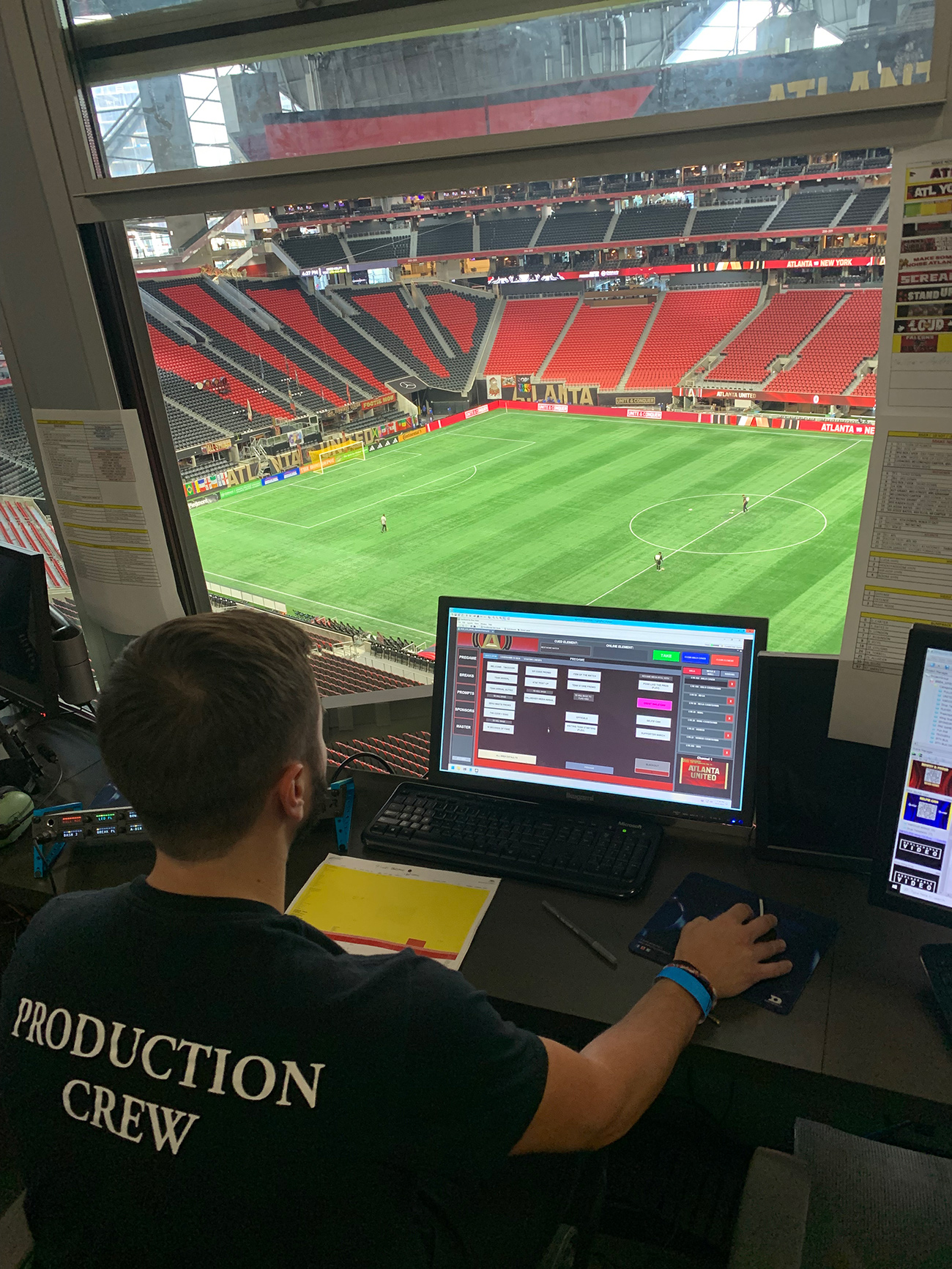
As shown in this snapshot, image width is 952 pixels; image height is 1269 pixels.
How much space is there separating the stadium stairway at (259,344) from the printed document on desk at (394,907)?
20158mm

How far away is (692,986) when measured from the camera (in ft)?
3.87

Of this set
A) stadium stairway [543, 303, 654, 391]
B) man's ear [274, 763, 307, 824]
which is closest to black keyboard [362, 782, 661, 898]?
man's ear [274, 763, 307, 824]

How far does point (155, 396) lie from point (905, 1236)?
2.47m

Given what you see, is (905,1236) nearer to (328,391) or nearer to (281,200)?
(281,200)

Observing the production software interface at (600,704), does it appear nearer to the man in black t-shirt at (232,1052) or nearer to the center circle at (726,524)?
the man in black t-shirt at (232,1052)

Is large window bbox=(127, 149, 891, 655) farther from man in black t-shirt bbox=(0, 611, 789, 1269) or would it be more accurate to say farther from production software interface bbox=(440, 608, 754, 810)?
man in black t-shirt bbox=(0, 611, 789, 1269)

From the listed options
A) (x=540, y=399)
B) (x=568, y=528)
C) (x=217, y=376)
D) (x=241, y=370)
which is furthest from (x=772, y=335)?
(x=217, y=376)

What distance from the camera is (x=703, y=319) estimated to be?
22703mm

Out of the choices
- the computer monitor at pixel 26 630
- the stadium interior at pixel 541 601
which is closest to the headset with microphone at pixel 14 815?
the stadium interior at pixel 541 601

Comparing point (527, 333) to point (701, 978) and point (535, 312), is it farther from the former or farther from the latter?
point (701, 978)

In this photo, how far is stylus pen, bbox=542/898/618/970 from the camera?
4.37 feet

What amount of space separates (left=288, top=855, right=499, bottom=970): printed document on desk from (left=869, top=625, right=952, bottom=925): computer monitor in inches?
25.8

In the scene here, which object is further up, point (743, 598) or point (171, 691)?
point (171, 691)

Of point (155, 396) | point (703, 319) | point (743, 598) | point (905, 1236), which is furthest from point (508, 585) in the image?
point (703, 319)
